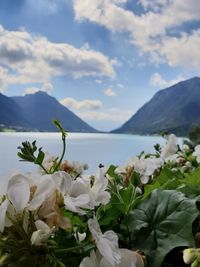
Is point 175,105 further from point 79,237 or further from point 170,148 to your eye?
point 79,237

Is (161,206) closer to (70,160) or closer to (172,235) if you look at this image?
(172,235)

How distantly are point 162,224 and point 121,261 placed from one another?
0.06 meters

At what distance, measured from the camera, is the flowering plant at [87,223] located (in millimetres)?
243

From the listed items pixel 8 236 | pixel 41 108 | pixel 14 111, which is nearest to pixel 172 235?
pixel 8 236

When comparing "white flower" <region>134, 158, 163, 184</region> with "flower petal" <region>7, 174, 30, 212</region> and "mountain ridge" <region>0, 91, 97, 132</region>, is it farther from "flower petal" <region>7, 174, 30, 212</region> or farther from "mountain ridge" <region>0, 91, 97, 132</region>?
"mountain ridge" <region>0, 91, 97, 132</region>

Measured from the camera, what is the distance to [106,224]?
35cm

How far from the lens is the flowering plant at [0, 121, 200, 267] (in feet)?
0.80

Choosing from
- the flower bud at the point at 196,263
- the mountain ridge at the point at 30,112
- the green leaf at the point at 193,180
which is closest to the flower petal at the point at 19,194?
the flower bud at the point at 196,263

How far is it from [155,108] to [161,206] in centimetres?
2827

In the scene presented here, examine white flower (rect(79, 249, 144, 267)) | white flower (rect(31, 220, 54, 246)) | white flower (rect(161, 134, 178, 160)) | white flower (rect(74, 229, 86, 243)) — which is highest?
white flower (rect(161, 134, 178, 160))

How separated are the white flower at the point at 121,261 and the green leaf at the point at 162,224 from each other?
0.10 ft

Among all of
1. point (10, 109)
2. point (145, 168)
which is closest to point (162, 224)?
point (145, 168)

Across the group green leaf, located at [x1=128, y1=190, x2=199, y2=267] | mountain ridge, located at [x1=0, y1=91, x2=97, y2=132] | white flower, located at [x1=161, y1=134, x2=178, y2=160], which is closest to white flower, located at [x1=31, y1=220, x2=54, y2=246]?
green leaf, located at [x1=128, y1=190, x2=199, y2=267]

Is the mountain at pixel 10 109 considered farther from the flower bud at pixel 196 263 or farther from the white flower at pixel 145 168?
the flower bud at pixel 196 263
